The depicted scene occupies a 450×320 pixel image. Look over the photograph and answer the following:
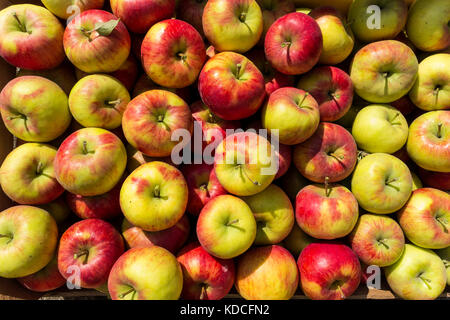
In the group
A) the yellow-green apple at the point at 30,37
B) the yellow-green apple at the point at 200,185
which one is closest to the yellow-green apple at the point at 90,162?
the yellow-green apple at the point at 200,185

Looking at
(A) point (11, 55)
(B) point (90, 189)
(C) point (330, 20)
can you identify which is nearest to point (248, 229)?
(B) point (90, 189)

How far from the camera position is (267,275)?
4.75 feet

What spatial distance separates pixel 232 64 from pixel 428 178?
4.73ft

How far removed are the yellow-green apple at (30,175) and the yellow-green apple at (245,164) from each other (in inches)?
35.7

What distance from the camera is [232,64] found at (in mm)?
1492

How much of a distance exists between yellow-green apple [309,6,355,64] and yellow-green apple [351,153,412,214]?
617 mm

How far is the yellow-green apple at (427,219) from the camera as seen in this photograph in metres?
1.63

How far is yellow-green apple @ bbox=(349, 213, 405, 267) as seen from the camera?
1.58 metres

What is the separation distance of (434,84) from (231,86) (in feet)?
4.27

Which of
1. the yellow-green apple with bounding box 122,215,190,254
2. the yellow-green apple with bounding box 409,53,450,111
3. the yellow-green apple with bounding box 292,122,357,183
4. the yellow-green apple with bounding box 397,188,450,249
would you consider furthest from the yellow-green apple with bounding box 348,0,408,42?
the yellow-green apple with bounding box 122,215,190,254

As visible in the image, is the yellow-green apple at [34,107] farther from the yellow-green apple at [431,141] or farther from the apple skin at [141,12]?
the yellow-green apple at [431,141]

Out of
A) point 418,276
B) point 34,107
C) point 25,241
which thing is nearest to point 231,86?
point 34,107

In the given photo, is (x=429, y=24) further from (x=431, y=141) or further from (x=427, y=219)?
(x=427, y=219)
